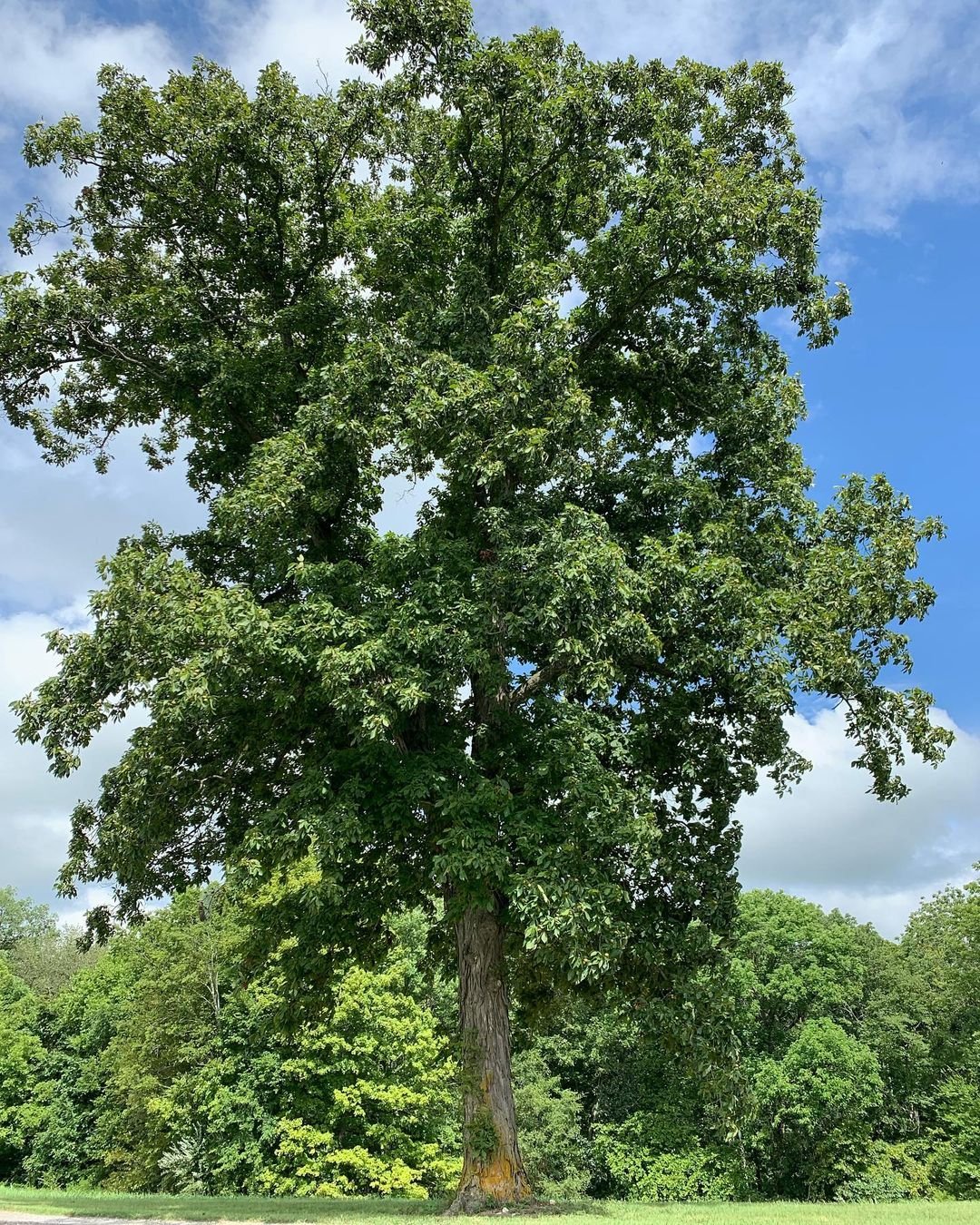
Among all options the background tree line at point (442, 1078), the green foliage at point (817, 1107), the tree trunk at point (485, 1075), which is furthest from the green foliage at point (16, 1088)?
the tree trunk at point (485, 1075)

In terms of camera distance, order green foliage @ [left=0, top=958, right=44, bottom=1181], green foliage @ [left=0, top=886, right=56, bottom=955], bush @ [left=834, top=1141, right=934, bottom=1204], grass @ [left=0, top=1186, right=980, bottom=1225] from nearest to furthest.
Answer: grass @ [left=0, top=1186, right=980, bottom=1225]
bush @ [left=834, top=1141, right=934, bottom=1204]
green foliage @ [left=0, top=958, right=44, bottom=1181]
green foliage @ [left=0, top=886, right=56, bottom=955]

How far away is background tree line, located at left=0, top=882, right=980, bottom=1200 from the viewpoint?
27.5 m

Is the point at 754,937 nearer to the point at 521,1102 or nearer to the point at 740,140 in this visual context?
the point at 521,1102

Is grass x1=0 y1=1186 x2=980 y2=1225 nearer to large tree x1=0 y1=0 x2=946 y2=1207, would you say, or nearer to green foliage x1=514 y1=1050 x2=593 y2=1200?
large tree x1=0 y1=0 x2=946 y2=1207

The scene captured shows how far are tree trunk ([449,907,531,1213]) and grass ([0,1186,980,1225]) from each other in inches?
27.1

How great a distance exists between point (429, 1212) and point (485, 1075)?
179 cm

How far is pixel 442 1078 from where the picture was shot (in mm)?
29234

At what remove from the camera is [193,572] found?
13414 millimetres

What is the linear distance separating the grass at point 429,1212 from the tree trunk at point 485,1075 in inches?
27.1

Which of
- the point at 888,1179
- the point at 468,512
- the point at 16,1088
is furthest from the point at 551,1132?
the point at 468,512

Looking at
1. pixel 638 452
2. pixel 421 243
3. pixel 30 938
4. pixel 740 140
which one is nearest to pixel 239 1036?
pixel 638 452

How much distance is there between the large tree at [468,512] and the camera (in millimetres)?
12227

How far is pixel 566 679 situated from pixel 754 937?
2690cm

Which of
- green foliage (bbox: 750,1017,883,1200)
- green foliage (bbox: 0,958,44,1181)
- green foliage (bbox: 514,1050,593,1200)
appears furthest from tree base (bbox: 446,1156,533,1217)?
green foliage (bbox: 0,958,44,1181)
